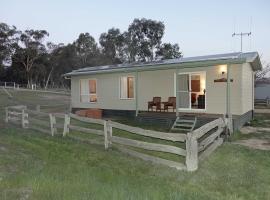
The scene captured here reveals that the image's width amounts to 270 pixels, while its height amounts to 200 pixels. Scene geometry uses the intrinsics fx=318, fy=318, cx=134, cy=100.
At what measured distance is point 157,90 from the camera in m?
16.5

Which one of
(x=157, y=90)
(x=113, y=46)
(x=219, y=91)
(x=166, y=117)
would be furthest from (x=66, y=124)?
(x=113, y=46)

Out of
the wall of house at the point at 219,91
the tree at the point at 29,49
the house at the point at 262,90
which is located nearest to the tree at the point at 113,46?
the tree at the point at 29,49

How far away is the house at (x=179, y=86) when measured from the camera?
13761mm

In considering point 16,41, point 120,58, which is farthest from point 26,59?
point 120,58

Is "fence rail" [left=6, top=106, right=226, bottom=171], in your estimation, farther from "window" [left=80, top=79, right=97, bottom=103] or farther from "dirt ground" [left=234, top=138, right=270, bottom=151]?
"window" [left=80, top=79, right=97, bottom=103]

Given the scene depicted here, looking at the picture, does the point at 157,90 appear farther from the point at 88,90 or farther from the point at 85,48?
the point at 85,48

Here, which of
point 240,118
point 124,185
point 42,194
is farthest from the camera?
point 240,118

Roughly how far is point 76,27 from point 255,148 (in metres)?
62.3

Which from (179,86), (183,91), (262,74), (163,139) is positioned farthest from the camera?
(262,74)

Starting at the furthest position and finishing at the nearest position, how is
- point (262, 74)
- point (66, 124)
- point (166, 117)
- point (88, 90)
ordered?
point (262, 74)
point (88, 90)
point (166, 117)
point (66, 124)

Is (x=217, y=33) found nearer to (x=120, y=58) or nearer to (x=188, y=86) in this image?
(x=188, y=86)

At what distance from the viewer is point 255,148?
10109 mm

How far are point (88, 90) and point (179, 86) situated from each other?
6875mm

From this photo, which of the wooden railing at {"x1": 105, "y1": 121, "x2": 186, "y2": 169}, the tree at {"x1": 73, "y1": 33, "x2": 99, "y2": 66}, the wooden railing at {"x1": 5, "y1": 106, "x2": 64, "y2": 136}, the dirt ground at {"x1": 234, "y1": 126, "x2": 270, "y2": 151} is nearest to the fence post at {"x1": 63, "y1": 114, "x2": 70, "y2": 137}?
the wooden railing at {"x1": 5, "y1": 106, "x2": 64, "y2": 136}
